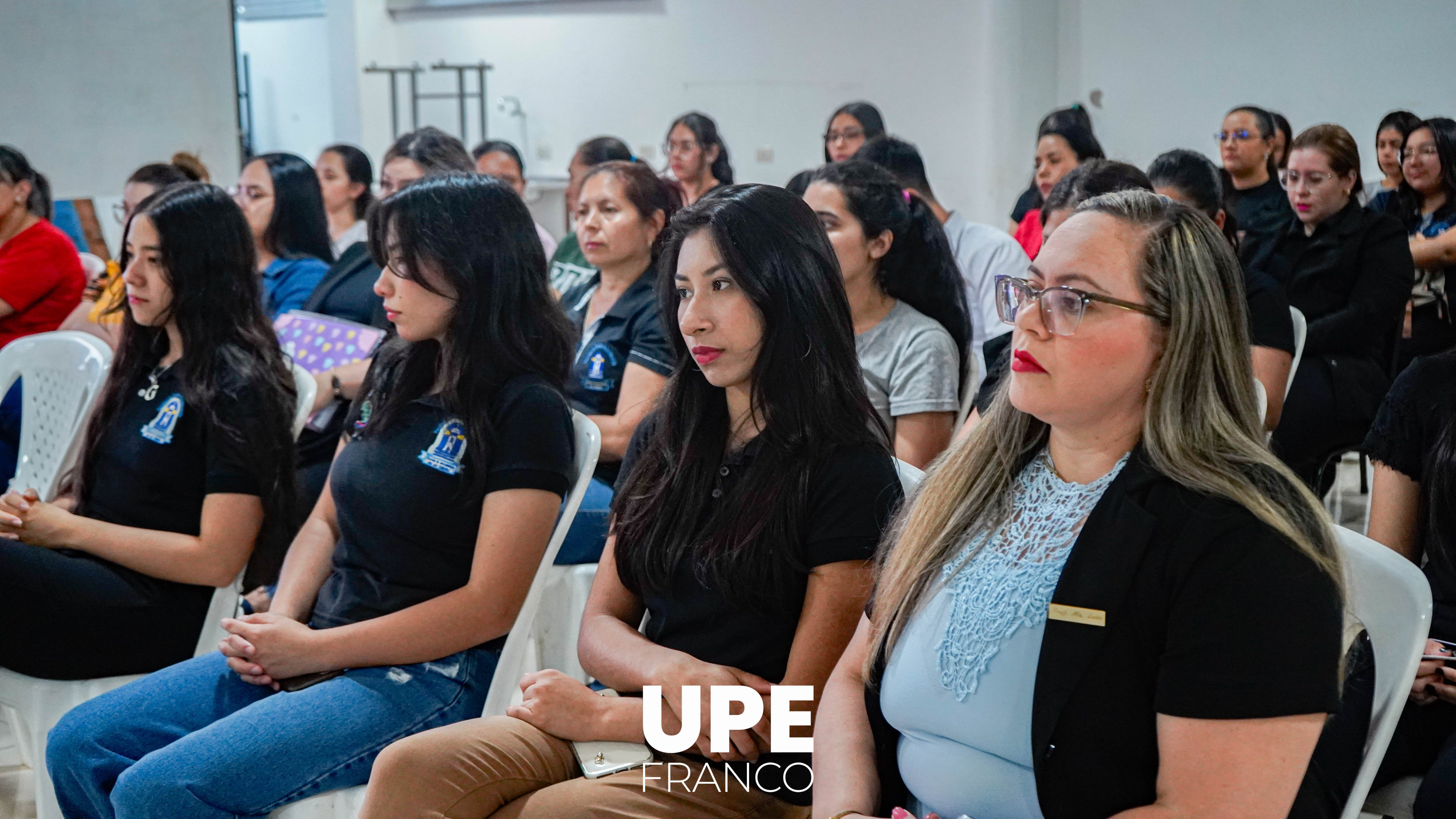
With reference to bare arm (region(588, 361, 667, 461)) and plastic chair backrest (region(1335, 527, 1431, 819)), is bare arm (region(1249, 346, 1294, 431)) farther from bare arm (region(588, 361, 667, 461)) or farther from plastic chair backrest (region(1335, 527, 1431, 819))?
plastic chair backrest (region(1335, 527, 1431, 819))

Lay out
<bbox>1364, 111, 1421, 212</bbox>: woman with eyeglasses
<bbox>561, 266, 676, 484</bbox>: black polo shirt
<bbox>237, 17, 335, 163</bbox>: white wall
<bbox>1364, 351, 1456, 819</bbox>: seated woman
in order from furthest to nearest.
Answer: <bbox>237, 17, 335, 163</bbox>: white wall → <bbox>1364, 111, 1421, 212</bbox>: woman with eyeglasses → <bbox>561, 266, 676, 484</bbox>: black polo shirt → <bbox>1364, 351, 1456, 819</bbox>: seated woman

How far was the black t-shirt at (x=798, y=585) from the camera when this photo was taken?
4.86 feet

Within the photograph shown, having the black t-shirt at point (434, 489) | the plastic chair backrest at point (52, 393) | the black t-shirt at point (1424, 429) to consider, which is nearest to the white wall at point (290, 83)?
the plastic chair backrest at point (52, 393)

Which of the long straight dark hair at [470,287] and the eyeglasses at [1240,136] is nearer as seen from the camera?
the long straight dark hair at [470,287]

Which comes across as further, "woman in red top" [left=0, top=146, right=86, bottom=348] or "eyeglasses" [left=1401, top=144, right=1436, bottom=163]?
"eyeglasses" [left=1401, top=144, right=1436, bottom=163]

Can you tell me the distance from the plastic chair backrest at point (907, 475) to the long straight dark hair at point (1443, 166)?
2.93m

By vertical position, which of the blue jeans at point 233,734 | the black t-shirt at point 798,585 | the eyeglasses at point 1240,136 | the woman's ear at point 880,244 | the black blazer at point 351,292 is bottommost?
the blue jeans at point 233,734

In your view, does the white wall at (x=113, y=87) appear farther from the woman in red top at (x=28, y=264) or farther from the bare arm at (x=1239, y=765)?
the bare arm at (x=1239, y=765)

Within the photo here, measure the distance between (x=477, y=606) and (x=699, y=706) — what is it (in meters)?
0.46

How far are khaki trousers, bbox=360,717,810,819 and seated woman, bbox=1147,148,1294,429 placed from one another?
1.73 m

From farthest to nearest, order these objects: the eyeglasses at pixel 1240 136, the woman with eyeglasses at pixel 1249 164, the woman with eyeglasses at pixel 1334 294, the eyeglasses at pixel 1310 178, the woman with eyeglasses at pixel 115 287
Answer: the eyeglasses at pixel 1240 136 < the woman with eyeglasses at pixel 1249 164 < the eyeglasses at pixel 1310 178 < the woman with eyeglasses at pixel 1334 294 < the woman with eyeglasses at pixel 115 287

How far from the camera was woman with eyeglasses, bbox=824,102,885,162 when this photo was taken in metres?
4.84

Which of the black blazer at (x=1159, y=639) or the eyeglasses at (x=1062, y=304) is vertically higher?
the eyeglasses at (x=1062, y=304)

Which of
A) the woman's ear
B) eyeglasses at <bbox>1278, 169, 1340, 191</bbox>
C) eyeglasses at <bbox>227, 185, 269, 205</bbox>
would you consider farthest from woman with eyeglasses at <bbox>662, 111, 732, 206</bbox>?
the woman's ear
